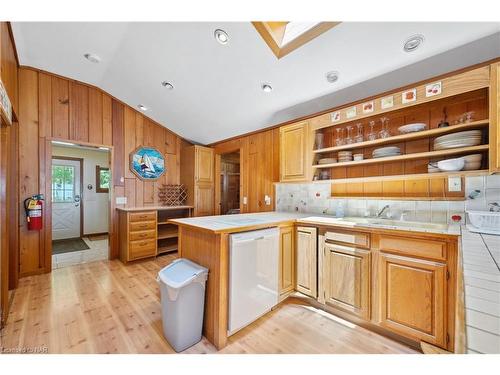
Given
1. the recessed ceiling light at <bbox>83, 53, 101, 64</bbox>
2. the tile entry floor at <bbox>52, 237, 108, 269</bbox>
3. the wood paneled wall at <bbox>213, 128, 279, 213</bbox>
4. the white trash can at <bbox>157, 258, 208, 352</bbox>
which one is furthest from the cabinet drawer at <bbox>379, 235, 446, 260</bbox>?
the tile entry floor at <bbox>52, 237, 108, 269</bbox>

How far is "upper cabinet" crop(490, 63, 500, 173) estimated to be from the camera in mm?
1416

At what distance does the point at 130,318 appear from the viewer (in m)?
1.94

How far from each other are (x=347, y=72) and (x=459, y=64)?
82cm

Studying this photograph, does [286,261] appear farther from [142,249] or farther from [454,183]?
[142,249]

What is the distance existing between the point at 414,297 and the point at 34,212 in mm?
4345

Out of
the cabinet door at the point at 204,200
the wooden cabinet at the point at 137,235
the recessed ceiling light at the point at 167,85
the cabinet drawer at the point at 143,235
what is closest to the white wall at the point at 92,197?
the wooden cabinet at the point at 137,235

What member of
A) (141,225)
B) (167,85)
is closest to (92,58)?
(167,85)

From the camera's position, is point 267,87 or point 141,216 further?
point 141,216

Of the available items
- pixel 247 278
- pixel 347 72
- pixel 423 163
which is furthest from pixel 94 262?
pixel 423 163

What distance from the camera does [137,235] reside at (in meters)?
3.34

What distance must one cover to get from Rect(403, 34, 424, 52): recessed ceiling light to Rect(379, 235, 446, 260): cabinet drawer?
1473mm

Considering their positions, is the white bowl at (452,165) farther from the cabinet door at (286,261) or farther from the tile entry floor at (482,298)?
the cabinet door at (286,261)

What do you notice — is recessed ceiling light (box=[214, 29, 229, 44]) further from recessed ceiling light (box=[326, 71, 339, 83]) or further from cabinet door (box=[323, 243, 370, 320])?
cabinet door (box=[323, 243, 370, 320])

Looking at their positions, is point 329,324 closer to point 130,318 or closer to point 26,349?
point 130,318
